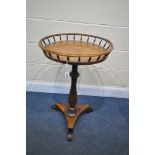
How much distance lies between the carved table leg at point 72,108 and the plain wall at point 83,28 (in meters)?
0.35

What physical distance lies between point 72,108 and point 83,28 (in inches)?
29.0

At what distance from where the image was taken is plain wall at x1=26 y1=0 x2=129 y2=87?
7.71 ft

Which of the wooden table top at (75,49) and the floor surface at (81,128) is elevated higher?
the wooden table top at (75,49)

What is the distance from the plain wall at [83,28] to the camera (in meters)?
2.35

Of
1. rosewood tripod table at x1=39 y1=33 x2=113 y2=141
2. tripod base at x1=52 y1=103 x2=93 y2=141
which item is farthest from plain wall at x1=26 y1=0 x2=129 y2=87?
tripod base at x1=52 y1=103 x2=93 y2=141

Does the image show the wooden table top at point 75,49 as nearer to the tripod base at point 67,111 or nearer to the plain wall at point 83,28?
the plain wall at point 83,28

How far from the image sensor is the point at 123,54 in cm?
249

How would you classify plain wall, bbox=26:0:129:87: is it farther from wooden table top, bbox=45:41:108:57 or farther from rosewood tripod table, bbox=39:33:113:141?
wooden table top, bbox=45:41:108:57

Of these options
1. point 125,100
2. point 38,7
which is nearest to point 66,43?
point 38,7

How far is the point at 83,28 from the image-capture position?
7.91 feet

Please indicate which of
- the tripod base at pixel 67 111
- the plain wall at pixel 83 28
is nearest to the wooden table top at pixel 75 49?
the plain wall at pixel 83 28
